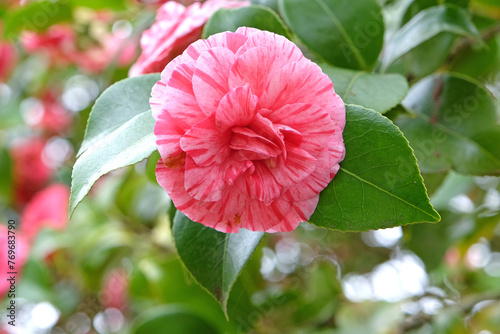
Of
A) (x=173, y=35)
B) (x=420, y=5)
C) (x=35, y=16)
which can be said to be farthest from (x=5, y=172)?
(x=420, y=5)

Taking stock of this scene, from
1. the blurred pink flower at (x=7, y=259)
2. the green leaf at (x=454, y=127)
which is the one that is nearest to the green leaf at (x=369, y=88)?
the green leaf at (x=454, y=127)

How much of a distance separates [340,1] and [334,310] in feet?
2.11

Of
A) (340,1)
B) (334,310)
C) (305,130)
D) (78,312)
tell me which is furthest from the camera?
(78,312)

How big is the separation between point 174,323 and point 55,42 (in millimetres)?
1017

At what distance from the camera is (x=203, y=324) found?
854 millimetres

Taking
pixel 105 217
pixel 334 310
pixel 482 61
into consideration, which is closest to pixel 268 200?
pixel 482 61

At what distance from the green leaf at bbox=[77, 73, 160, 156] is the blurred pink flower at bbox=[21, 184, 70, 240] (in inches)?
40.1

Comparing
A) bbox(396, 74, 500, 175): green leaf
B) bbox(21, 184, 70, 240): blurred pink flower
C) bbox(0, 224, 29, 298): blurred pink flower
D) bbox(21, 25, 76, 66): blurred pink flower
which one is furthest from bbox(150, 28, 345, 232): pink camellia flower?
bbox(21, 25, 76, 66): blurred pink flower

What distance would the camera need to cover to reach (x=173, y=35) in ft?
1.67

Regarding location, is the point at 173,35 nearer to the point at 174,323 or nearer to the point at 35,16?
the point at 174,323

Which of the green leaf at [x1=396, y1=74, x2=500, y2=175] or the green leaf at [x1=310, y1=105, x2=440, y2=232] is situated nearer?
the green leaf at [x1=310, y1=105, x2=440, y2=232]

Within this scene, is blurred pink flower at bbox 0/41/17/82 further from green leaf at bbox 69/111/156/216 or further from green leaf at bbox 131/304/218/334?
green leaf at bbox 69/111/156/216

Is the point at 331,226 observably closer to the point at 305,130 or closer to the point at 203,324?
the point at 305,130

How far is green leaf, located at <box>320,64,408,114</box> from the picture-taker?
46 centimetres
